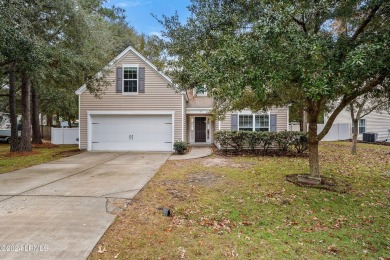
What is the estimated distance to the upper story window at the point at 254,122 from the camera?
16.2 meters

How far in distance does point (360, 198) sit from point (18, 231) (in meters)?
7.09

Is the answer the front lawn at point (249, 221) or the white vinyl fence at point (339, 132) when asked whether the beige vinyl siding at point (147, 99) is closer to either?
the front lawn at point (249, 221)

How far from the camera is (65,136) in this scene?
2006cm

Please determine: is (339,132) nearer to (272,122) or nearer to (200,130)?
(272,122)

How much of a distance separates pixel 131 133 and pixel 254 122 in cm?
769

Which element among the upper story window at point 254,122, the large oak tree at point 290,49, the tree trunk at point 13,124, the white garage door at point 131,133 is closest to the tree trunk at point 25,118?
the tree trunk at point 13,124

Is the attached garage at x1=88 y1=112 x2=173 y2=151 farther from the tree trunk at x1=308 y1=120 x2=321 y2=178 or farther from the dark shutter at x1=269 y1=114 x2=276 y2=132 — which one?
the tree trunk at x1=308 y1=120 x2=321 y2=178

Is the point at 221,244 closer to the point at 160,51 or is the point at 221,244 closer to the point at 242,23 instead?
the point at 242,23

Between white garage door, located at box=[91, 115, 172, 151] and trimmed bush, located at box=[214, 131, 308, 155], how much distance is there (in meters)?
3.36

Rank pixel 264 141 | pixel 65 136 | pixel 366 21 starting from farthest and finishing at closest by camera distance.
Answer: pixel 65 136 → pixel 264 141 → pixel 366 21

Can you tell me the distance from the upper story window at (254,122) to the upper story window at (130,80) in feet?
22.5

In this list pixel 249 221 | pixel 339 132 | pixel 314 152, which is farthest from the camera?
pixel 339 132

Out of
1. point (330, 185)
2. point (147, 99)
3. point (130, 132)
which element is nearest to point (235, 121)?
point (147, 99)

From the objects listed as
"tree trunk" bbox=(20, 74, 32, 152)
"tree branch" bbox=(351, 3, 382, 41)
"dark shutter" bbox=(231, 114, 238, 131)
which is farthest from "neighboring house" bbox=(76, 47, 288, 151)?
"tree branch" bbox=(351, 3, 382, 41)
